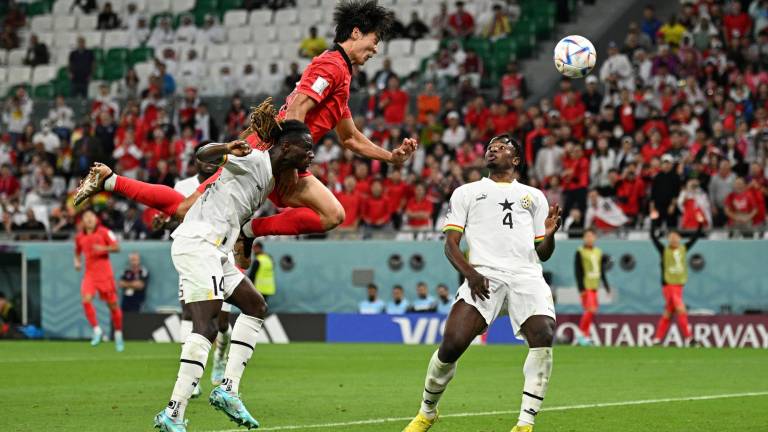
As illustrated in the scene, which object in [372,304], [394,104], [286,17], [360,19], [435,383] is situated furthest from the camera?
[286,17]

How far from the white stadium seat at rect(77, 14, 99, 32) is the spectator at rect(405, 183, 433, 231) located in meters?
14.0

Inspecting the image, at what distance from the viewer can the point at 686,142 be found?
25234 millimetres

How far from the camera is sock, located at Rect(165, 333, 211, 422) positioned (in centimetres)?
932

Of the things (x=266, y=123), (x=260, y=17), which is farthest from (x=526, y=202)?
(x=260, y=17)

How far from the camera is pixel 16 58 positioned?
36.7 metres

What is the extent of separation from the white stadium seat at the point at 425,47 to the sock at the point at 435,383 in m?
22.5

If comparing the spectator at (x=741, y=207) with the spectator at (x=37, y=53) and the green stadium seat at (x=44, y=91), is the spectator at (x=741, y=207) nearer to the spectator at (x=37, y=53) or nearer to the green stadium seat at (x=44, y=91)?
the green stadium seat at (x=44, y=91)

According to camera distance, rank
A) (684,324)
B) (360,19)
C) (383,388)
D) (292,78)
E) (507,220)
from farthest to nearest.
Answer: (292,78)
(684,324)
(383,388)
(360,19)
(507,220)

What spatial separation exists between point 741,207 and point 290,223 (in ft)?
49.2

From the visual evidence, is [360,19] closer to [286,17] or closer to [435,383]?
[435,383]

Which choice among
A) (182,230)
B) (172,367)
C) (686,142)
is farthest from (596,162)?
(182,230)

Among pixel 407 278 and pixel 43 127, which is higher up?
pixel 43 127

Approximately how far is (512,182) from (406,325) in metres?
16.0

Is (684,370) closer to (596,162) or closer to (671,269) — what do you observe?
(671,269)
